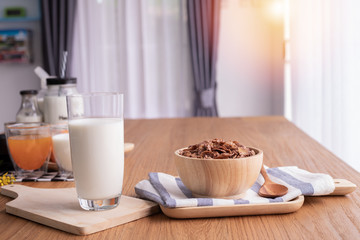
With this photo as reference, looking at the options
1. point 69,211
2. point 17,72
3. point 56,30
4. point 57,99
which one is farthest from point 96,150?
point 17,72

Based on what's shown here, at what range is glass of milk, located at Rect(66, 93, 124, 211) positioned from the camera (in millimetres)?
768

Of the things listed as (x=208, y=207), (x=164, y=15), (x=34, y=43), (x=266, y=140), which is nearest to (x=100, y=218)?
(x=208, y=207)

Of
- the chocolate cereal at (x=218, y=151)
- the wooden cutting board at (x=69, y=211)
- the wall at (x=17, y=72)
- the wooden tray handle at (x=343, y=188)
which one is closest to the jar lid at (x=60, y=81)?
the wooden cutting board at (x=69, y=211)

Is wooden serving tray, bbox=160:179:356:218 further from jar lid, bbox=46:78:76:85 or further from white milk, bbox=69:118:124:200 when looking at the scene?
jar lid, bbox=46:78:76:85

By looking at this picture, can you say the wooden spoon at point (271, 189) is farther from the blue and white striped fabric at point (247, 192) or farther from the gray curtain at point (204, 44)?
the gray curtain at point (204, 44)

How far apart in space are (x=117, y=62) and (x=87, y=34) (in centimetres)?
40

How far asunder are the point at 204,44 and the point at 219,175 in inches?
139

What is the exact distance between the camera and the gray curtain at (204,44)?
419 cm

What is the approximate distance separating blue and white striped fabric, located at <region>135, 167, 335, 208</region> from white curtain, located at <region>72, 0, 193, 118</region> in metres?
3.41

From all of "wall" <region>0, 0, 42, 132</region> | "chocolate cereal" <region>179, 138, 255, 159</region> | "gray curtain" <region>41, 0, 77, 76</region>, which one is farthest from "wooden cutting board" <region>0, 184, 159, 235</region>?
"wall" <region>0, 0, 42, 132</region>

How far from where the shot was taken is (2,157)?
1238 millimetres

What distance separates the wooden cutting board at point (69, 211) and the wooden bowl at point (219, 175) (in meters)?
0.08

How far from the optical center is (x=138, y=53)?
4340 mm

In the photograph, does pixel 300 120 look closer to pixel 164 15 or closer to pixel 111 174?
pixel 164 15
